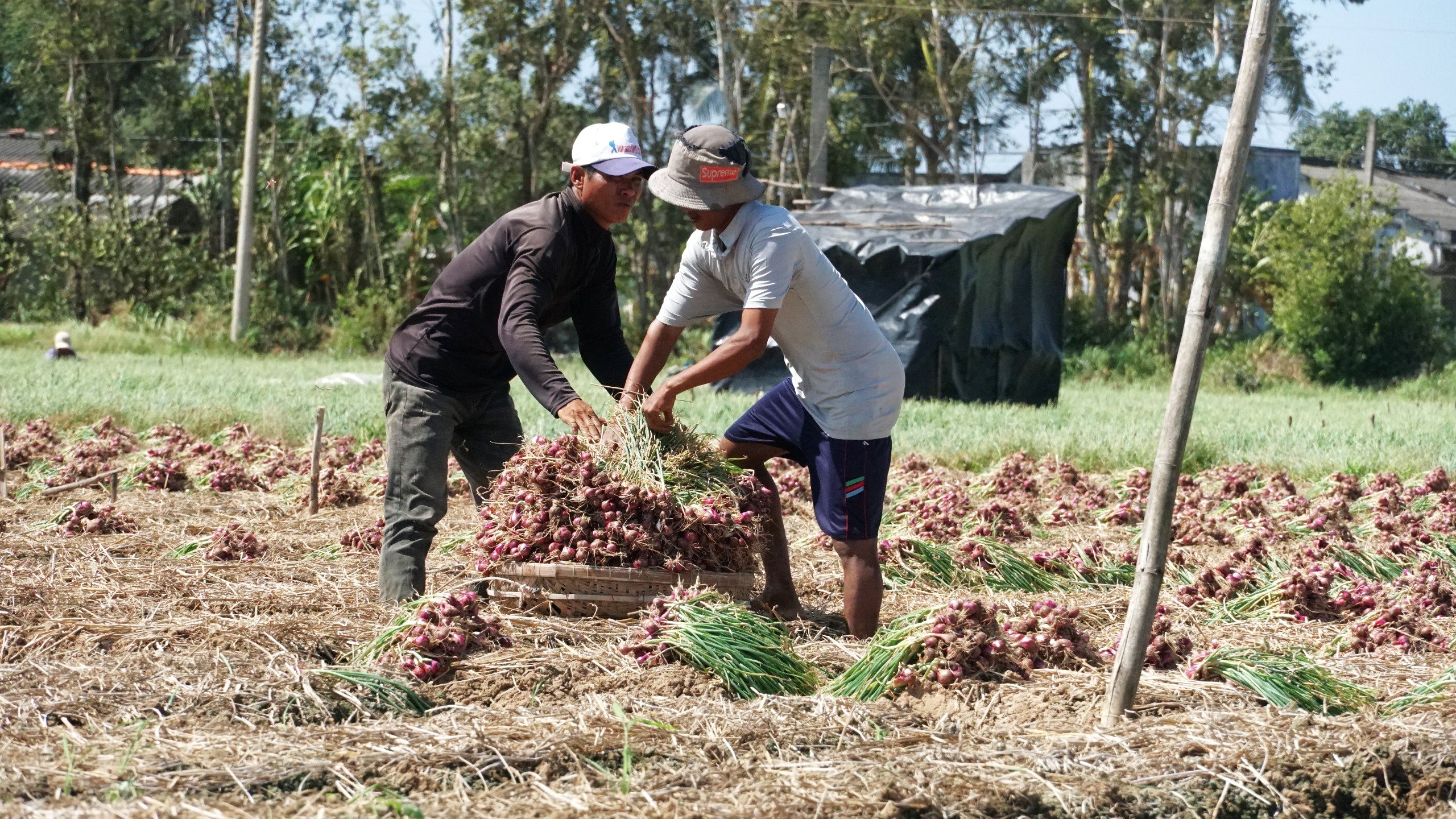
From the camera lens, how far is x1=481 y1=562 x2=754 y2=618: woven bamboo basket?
4297mm

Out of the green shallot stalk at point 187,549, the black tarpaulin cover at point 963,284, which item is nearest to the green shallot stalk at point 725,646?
the green shallot stalk at point 187,549

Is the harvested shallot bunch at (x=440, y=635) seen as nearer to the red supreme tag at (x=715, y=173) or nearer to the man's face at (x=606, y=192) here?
the man's face at (x=606, y=192)

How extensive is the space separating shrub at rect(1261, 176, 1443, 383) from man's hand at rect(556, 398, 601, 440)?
795 inches

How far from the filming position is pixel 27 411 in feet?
32.7

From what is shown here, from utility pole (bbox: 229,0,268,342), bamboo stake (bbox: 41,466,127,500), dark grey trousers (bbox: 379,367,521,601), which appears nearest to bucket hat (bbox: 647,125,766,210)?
dark grey trousers (bbox: 379,367,521,601)

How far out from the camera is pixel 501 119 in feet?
76.4

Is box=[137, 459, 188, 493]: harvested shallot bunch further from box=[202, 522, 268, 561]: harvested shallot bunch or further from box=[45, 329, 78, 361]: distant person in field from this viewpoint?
box=[45, 329, 78, 361]: distant person in field

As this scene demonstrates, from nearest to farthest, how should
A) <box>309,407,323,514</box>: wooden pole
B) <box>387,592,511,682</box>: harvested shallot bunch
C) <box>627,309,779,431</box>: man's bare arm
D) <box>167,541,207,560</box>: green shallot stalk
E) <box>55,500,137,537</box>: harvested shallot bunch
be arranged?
<box>387,592,511,682</box>: harvested shallot bunch < <box>627,309,779,431</box>: man's bare arm < <box>167,541,207,560</box>: green shallot stalk < <box>55,500,137,537</box>: harvested shallot bunch < <box>309,407,323,514</box>: wooden pole

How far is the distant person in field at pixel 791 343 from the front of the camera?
A: 163 inches

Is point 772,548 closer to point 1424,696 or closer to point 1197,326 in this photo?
point 1197,326

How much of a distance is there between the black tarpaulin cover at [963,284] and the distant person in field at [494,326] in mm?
9484

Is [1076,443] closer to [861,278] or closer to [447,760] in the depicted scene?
[861,278]

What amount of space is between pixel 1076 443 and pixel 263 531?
5.68 meters

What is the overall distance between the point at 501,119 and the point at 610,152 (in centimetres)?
1965
